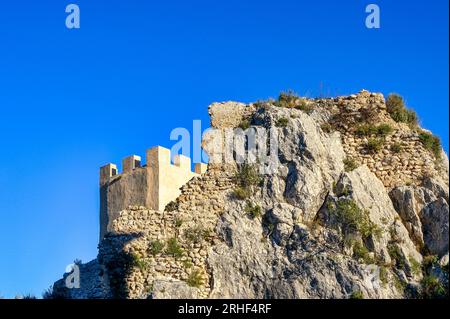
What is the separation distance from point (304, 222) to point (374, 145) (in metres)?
3.14

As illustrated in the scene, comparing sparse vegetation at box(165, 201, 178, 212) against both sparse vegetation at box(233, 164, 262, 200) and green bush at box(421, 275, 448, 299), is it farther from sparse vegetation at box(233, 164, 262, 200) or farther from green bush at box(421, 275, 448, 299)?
green bush at box(421, 275, 448, 299)

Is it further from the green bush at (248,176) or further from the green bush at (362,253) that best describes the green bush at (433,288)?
the green bush at (248,176)

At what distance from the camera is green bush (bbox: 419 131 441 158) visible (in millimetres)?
19359

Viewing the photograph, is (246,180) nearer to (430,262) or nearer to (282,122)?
(282,122)

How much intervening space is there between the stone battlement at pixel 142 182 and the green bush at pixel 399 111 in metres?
11.0

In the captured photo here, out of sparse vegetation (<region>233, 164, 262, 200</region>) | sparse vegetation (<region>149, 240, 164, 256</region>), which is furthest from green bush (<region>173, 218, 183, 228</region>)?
sparse vegetation (<region>233, 164, 262, 200</region>)

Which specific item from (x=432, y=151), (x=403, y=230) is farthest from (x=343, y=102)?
(x=403, y=230)

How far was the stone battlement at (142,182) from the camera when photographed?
94.4ft

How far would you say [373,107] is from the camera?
66.2ft

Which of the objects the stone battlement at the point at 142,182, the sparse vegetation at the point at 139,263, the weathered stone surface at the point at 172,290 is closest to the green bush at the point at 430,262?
the weathered stone surface at the point at 172,290

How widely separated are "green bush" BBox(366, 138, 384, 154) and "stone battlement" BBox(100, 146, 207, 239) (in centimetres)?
1085

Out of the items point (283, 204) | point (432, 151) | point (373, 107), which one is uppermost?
point (373, 107)

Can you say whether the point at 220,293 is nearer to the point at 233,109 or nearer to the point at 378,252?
the point at 378,252
